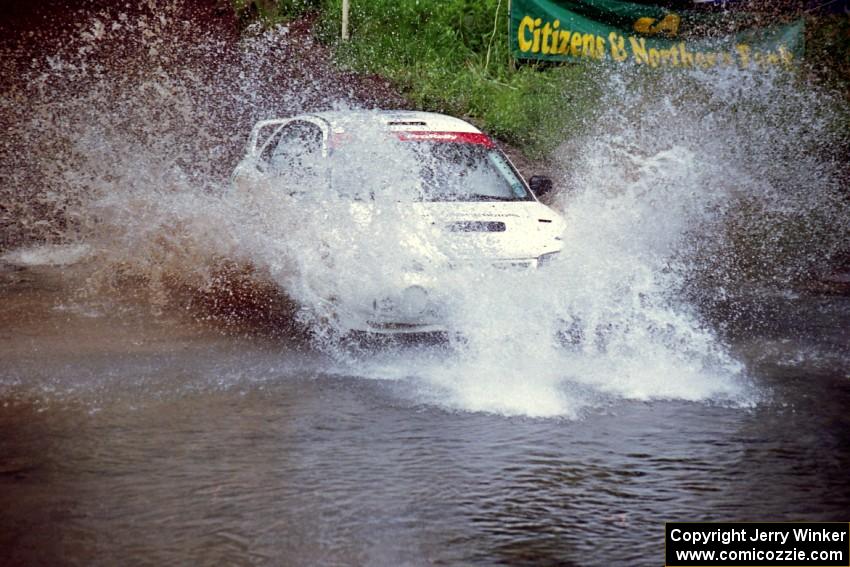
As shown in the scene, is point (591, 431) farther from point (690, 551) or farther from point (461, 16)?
point (461, 16)

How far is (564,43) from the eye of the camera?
1563cm

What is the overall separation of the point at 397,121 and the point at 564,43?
7.52 m

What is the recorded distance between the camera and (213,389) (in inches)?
253

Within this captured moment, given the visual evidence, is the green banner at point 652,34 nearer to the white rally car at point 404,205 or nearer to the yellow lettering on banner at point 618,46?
the yellow lettering on banner at point 618,46

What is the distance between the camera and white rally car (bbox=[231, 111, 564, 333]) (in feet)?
24.1

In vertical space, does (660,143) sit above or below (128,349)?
above

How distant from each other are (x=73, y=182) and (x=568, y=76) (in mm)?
7047

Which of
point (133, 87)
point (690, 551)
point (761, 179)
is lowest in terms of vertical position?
point (690, 551)

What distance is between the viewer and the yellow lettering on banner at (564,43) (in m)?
15.5

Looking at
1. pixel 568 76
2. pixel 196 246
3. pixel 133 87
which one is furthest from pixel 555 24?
pixel 196 246

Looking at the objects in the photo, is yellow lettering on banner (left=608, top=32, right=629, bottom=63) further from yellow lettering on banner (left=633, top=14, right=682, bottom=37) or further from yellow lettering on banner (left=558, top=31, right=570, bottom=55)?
yellow lettering on banner (left=558, top=31, right=570, bottom=55)

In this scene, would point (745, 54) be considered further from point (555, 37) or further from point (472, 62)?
point (472, 62)

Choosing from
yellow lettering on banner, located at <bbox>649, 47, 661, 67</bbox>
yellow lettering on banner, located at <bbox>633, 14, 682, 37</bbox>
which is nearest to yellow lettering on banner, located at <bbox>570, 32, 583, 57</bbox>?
yellow lettering on banner, located at <bbox>633, 14, 682, 37</bbox>

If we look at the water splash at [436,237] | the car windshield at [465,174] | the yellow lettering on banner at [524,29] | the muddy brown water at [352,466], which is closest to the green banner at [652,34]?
the yellow lettering on banner at [524,29]
